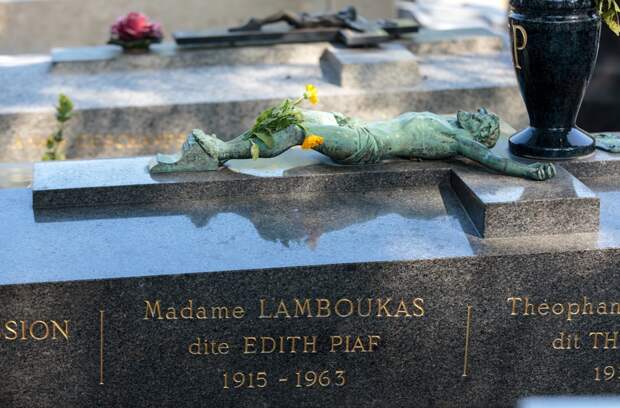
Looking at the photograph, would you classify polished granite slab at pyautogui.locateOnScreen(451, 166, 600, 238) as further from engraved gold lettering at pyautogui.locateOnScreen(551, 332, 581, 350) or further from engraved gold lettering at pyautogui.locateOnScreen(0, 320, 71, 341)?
engraved gold lettering at pyautogui.locateOnScreen(0, 320, 71, 341)

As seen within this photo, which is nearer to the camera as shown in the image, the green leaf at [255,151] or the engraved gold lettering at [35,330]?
the engraved gold lettering at [35,330]

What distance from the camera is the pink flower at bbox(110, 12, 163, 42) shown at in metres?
9.66

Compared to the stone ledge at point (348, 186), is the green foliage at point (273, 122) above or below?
above

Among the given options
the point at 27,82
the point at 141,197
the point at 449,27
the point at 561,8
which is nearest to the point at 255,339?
the point at 141,197

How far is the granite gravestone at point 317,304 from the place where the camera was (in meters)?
4.88

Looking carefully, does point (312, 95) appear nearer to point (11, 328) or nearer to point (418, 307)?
point (418, 307)

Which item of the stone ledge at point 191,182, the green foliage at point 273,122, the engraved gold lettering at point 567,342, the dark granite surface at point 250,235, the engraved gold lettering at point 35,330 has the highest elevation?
the green foliage at point 273,122

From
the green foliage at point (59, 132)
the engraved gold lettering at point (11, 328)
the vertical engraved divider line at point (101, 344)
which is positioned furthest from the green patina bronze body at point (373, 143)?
the green foliage at point (59, 132)

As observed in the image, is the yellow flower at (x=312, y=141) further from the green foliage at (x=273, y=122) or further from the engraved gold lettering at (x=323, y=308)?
the engraved gold lettering at (x=323, y=308)

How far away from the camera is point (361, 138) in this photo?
222 inches

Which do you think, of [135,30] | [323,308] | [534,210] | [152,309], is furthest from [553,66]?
[135,30]

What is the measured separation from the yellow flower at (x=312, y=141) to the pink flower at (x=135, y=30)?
4.53 meters

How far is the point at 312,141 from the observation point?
5.55 meters

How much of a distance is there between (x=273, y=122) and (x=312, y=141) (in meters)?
0.22
